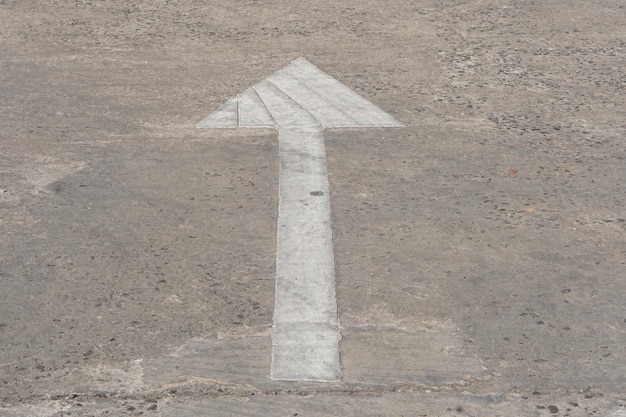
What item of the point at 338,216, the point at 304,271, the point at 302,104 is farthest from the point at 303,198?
the point at 302,104

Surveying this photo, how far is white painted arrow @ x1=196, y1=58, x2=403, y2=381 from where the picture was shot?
16.2 ft

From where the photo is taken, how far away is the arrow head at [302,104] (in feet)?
25.0

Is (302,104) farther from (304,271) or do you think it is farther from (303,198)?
(304,271)

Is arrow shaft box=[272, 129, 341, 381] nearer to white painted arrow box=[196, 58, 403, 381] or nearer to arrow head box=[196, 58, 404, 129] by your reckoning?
white painted arrow box=[196, 58, 403, 381]

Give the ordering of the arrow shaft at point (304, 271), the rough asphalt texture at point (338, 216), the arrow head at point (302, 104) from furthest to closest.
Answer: the arrow head at point (302, 104)
the arrow shaft at point (304, 271)
the rough asphalt texture at point (338, 216)

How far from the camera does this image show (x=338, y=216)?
6254mm

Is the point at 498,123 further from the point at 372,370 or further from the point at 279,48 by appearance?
the point at 372,370

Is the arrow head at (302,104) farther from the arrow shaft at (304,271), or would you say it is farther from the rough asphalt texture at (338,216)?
the arrow shaft at (304,271)

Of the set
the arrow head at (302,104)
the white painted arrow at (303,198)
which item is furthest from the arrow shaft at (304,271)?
the arrow head at (302,104)

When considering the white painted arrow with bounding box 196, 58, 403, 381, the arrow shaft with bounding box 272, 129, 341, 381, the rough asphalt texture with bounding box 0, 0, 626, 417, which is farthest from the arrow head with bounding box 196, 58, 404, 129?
the arrow shaft with bounding box 272, 129, 341, 381

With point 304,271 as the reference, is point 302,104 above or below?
above

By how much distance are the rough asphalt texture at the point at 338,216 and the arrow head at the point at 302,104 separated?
0.14 m

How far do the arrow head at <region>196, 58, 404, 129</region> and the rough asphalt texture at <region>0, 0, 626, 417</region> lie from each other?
0.14 m

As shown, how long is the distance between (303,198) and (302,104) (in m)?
1.71
